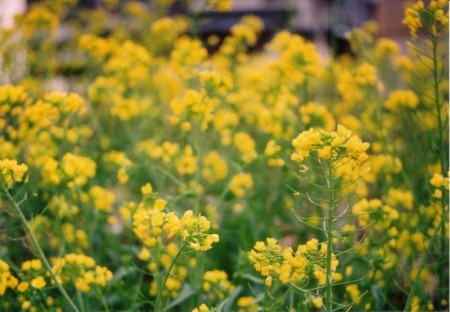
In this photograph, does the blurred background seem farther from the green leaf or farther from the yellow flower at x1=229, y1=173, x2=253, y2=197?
the green leaf

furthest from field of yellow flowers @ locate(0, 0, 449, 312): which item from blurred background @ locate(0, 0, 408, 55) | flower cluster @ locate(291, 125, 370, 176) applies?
blurred background @ locate(0, 0, 408, 55)

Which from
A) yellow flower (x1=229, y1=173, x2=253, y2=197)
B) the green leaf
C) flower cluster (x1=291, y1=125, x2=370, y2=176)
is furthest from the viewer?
yellow flower (x1=229, y1=173, x2=253, y2=197)

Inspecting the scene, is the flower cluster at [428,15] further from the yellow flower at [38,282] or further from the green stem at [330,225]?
the yellow flower at [38,282]

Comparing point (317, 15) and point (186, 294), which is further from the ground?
point (317, 15)

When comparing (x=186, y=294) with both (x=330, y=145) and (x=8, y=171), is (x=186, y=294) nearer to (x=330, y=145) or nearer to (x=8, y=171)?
(x=8, y=171)

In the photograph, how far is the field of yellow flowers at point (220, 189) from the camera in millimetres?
1725

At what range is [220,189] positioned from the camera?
319 centimetres

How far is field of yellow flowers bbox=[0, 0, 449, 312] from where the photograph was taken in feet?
5.66

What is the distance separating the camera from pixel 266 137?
10.7ft

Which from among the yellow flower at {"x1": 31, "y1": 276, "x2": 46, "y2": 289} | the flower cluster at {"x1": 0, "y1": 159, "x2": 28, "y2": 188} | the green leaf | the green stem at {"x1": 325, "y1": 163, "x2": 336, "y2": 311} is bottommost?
the green leaf

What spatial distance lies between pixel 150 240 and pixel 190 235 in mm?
353

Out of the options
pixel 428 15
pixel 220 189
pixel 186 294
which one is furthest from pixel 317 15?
pixel 186 294

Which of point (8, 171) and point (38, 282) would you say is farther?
point (38, 282)

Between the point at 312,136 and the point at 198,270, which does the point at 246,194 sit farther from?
the point at 312,136
